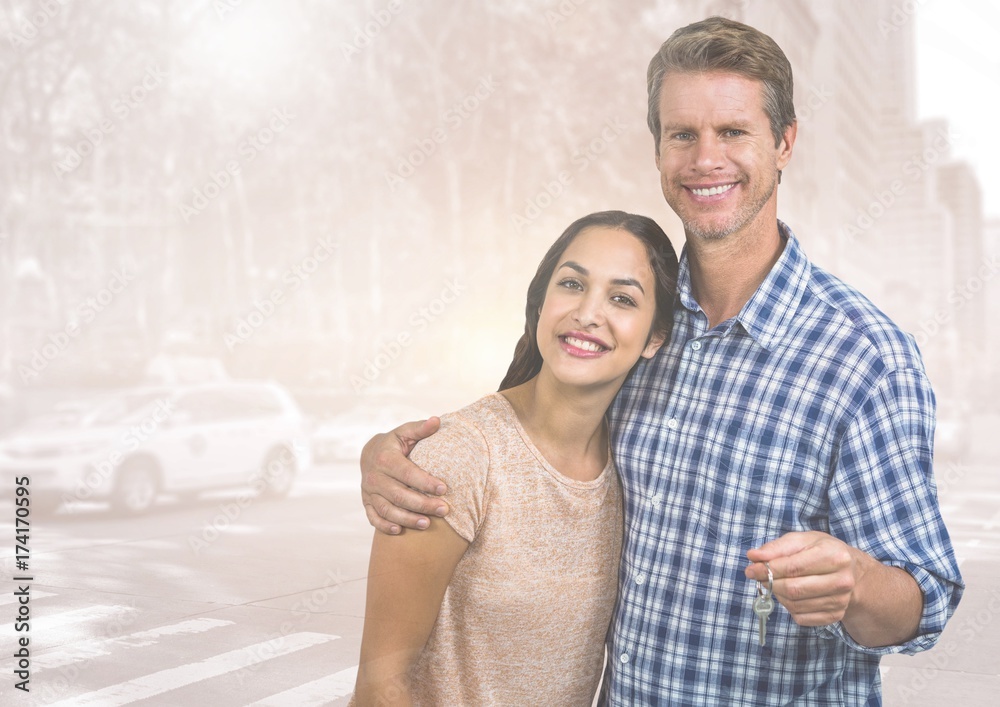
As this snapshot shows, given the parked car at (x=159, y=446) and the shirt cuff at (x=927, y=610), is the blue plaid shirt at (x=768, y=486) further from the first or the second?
the parked car at (x=159, y=446)

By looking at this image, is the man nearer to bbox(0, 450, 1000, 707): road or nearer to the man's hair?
the man's hair

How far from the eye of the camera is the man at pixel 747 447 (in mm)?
902

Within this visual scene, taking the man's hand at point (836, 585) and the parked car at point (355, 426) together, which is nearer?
the man's hand at point (836, 585)

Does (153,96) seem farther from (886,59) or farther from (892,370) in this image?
(892,370)

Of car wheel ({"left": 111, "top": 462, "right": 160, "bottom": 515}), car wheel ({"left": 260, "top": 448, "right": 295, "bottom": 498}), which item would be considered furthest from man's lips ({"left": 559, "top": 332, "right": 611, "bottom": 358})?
car wheel ({"left": 260, "top": 448, "right": 295, "bottom": 498})

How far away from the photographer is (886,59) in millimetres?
5520

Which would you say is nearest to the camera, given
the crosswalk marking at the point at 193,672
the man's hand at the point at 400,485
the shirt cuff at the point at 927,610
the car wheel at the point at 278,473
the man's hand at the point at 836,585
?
the man's hand at the point at 836,585

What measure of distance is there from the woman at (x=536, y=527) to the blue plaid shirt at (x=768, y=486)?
0.04 meters

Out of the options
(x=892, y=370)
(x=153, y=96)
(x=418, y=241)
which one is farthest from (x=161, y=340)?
(x=892, y=370)

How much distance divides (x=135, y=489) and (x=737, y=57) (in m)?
3.05

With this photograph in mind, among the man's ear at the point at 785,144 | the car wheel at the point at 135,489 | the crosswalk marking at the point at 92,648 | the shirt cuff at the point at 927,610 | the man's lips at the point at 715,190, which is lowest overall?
the crosswalk marking at the point at 92,648

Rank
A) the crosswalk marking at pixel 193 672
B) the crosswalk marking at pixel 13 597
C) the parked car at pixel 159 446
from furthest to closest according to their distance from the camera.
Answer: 1. the parked car at pixel 159 446
2. the crosswalk marking at pixel 13 597
3. the crosswalk marking at pixel 193 672

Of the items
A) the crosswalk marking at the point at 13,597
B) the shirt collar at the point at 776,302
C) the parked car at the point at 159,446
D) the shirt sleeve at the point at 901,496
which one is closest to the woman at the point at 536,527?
the shirt collar at the point at 776,302

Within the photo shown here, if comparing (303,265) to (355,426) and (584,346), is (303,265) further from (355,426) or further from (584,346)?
(584,346)
